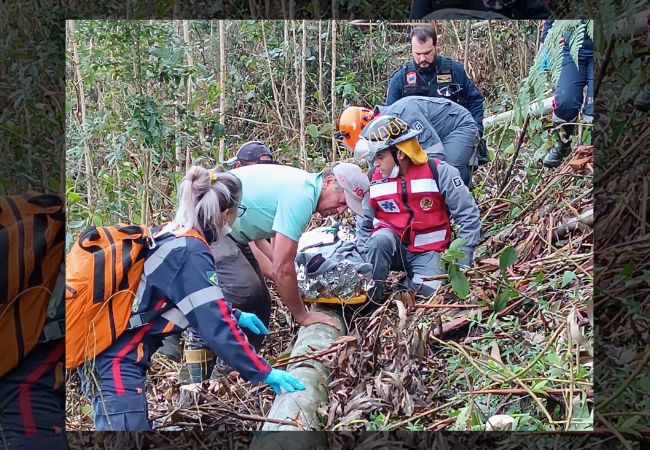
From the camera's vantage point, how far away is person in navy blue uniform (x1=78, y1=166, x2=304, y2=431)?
9.80ft

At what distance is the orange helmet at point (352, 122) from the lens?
3.27 meters

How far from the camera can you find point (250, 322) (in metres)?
3.20

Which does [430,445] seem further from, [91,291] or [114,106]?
[114,106]

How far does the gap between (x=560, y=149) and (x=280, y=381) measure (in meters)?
1.44

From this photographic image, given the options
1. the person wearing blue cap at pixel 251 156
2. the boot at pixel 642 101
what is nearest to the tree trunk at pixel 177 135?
the person wearing blue cap at pixel 251 156

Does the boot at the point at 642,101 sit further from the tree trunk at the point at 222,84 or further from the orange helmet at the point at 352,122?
the tree trunk at the point at 222,84

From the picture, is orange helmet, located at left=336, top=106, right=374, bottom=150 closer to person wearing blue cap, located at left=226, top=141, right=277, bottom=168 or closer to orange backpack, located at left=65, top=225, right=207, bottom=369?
person wearing blue cap, located at left=226, top=141, right=277, bottom=168

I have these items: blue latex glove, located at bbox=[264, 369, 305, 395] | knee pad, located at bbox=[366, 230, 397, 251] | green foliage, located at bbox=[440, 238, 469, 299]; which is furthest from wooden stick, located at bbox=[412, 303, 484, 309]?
blue latex glove, located at bbox=[264, 369, 305, 395]

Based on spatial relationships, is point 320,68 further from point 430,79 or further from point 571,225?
point 571,225

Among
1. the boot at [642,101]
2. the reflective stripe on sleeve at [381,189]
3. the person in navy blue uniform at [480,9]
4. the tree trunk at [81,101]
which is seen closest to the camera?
the tree trunk at [81,101]

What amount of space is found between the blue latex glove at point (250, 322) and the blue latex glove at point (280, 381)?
0.62 feet

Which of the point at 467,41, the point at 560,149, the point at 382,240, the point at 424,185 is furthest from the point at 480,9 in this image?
the point at 382,240

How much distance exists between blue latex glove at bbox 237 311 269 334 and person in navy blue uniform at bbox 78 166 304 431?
5.7 inches

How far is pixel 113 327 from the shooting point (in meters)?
2.98
